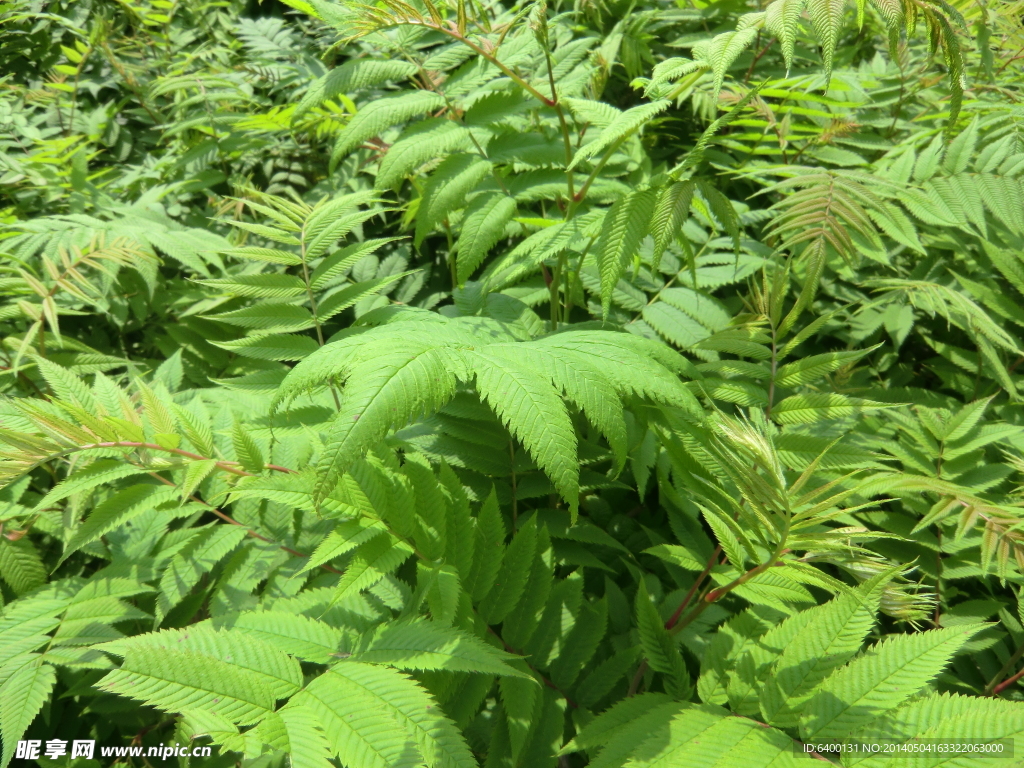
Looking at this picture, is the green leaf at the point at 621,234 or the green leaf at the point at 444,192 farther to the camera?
the green leaf at the point at 444,192

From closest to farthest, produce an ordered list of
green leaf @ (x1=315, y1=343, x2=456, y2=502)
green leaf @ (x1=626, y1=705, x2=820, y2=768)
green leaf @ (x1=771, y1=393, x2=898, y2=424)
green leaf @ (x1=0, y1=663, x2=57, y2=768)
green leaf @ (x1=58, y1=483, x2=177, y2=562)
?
green leaf @ (x1=315, y1=343, x2=456, y2=502)
green leaf @ (x1=626, y1=705, x2=820, y2=768)
green leaf @ (x1=0, y1=663, x2=57, y2=768)
green leaf @ (x1=58, y1=483, x2=177, y2=562)
green leaf @ (x1=771, y1=393, x2=898, y2=424)

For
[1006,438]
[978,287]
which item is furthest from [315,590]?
[978,287]

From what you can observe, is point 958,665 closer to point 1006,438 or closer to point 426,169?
point 1006,438

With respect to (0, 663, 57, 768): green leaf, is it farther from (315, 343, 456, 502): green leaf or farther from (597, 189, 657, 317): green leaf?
(597, 189, 657, 317): green leaf

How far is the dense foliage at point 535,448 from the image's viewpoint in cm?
115

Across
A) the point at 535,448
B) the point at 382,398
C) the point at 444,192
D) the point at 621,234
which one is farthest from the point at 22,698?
the point at 621,234

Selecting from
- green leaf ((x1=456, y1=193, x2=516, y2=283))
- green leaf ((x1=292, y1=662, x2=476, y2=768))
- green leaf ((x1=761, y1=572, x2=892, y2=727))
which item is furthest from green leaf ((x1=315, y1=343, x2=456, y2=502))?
green leaf ((x1=761, y1=572, x2=892, y2=727))

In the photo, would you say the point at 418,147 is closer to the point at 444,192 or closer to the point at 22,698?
the point at 444,192

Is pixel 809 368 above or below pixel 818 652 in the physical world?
above

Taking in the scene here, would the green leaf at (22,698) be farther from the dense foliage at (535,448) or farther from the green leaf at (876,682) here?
the green leaf at (876,682)

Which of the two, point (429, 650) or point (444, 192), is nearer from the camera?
point (429, 650)

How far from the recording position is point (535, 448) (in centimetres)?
110

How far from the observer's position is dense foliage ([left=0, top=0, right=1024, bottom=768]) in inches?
45.2

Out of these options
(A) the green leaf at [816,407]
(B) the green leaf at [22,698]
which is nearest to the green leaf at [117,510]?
(B) the green leaf at [22,698]
